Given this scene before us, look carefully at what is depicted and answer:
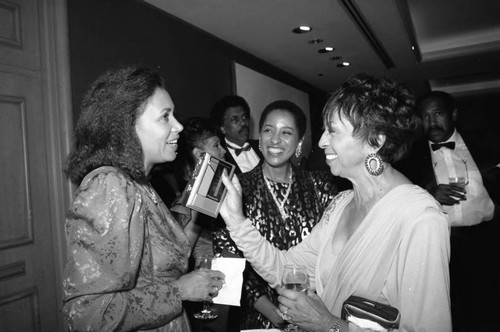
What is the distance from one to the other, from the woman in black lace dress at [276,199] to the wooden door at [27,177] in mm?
1416

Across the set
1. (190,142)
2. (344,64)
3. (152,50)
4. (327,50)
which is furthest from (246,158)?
(344,64)

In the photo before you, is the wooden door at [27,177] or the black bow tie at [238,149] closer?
the wooden door at [27,177]

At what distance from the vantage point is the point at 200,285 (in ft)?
4.69

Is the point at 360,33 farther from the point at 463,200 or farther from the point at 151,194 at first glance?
the point at 151,194

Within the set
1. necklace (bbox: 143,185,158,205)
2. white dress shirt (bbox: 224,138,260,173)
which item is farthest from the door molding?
white dress shirt (bbox: 224,138,260,173)

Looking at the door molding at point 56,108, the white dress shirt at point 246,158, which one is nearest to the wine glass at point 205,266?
the door molding at point 56,108

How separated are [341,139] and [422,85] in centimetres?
1071

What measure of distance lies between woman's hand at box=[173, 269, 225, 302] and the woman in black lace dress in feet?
1.64

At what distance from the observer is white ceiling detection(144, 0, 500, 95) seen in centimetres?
435

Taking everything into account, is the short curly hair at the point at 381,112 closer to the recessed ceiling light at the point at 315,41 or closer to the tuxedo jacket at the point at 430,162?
the tuxedo jacket at the point at 430,162

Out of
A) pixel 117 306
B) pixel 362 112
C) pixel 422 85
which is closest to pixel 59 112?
pixel 117 306

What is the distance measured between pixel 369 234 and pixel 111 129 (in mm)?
1071

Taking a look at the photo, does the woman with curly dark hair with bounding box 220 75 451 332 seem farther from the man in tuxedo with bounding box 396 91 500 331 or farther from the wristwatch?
the man in tuxedo with bounding box 396 91 500 331

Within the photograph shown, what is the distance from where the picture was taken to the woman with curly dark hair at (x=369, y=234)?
3.99ft
